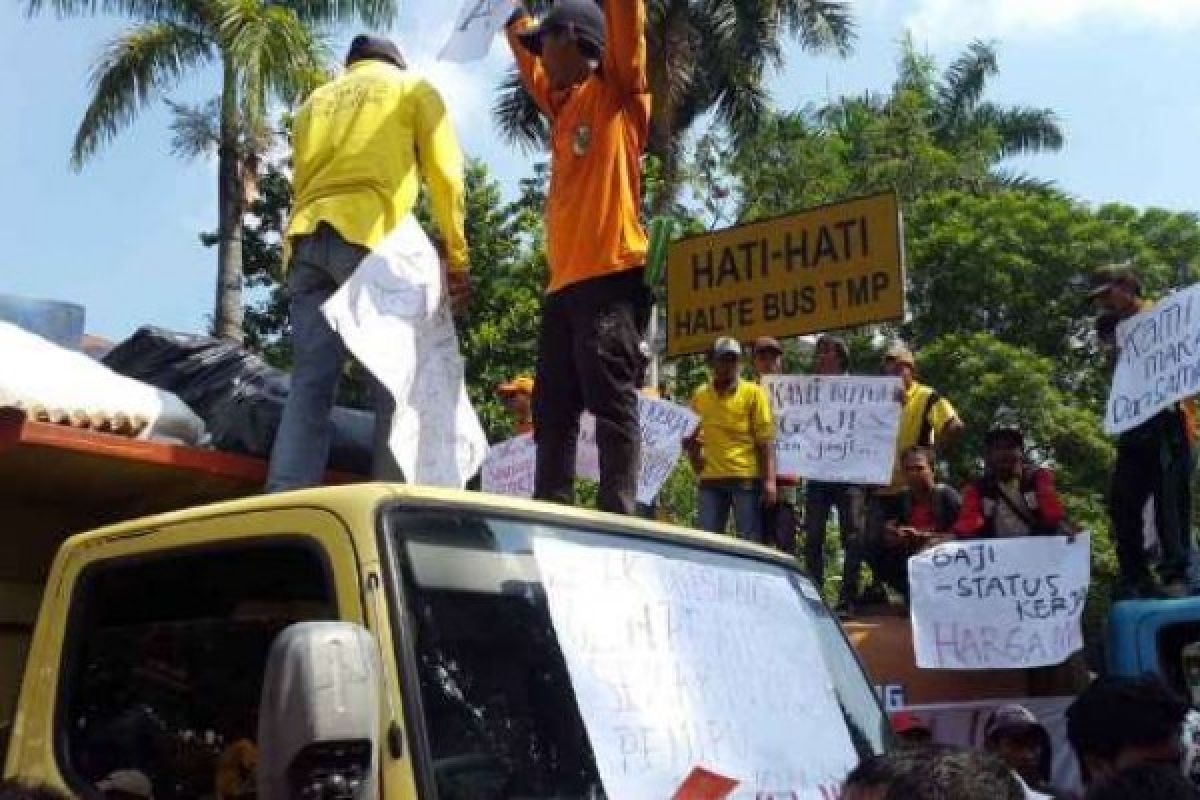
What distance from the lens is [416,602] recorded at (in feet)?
8.68

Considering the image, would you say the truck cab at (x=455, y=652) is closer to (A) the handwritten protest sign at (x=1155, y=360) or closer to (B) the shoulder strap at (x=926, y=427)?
(A) the handwritten protest sign at (x=1155, y=360)

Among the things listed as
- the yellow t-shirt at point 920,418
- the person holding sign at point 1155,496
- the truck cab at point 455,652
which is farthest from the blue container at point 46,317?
the yellow t-shirt at point 920,418

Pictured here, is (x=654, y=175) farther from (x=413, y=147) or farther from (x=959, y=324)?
(x=413, y=147)

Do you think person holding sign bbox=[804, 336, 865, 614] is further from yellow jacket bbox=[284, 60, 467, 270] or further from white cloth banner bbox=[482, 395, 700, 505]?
yellow jacket bbox=[284, 60, 467, 270]

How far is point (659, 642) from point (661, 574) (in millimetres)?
195

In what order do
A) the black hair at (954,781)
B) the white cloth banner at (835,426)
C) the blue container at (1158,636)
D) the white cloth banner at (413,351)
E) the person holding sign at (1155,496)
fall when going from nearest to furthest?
the black hair at (954,781), the white cloth banner at (413,351), the blue container at (1158,636), the person holding sign at (1155,496), the white cloth banner at (835,426)

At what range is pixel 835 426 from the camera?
7.53m

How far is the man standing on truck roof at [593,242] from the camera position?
423 cm

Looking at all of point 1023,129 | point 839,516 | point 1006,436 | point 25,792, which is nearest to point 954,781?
point 25,792

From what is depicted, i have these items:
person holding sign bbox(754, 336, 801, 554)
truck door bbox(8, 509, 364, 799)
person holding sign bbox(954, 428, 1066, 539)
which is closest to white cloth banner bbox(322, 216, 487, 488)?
truck door bbox(8, 509, 364, 799)

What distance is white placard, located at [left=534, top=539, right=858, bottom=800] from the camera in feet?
8.91

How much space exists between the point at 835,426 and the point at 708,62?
629 inches

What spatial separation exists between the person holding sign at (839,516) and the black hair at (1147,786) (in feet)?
15.6

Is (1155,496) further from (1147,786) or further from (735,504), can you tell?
(1147,786)
